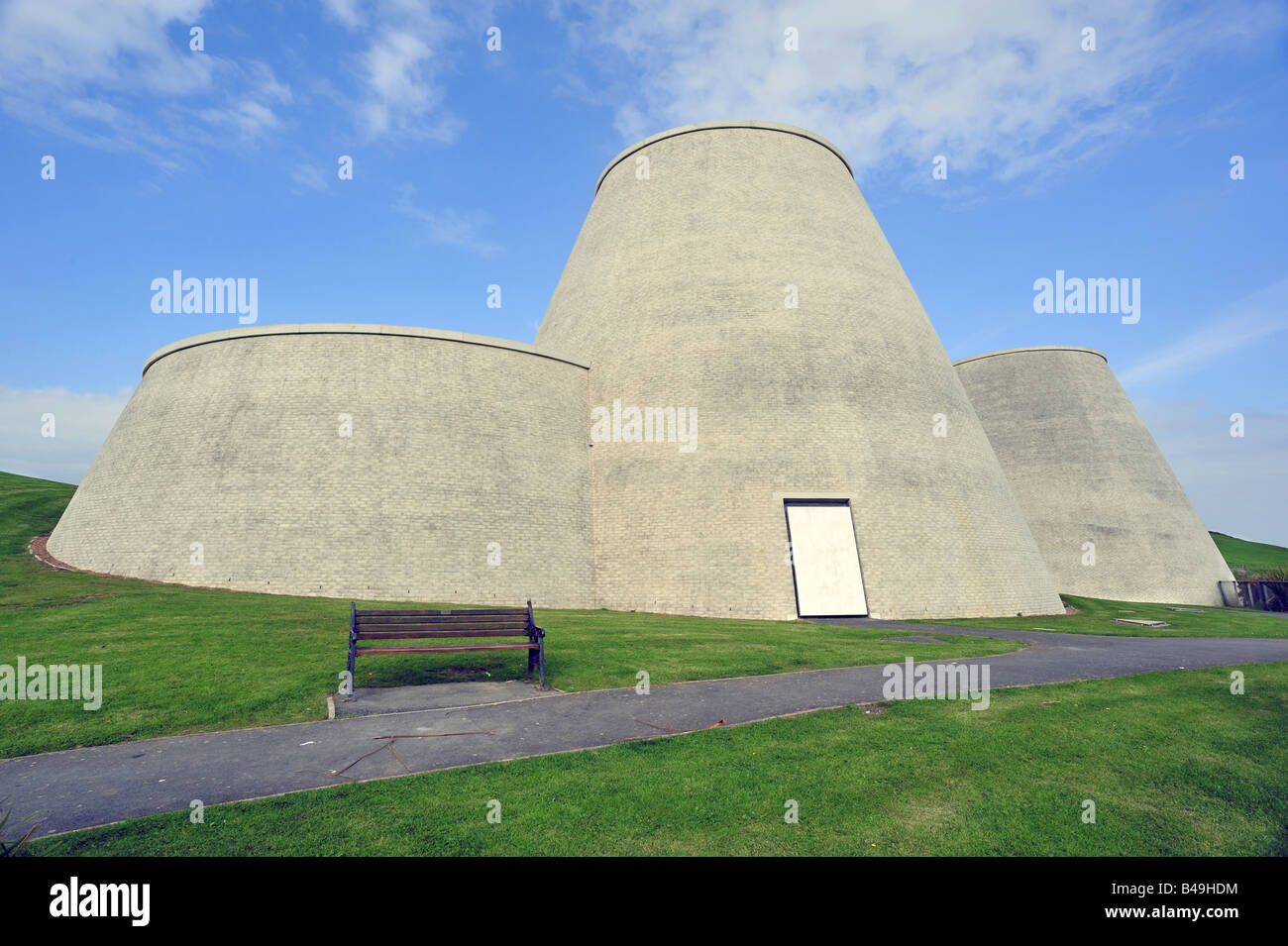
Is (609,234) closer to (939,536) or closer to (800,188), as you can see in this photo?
(800,188)

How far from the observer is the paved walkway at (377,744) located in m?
5.53

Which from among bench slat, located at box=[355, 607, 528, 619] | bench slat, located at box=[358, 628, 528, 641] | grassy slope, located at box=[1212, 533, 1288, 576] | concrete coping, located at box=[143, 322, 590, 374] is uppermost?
concrete coping, located at box=[143, 322, 590, 374]

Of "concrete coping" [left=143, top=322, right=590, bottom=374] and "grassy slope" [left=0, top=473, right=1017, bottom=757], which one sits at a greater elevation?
"concrete coping" [left=143, top=322, right=590, bottom=374]

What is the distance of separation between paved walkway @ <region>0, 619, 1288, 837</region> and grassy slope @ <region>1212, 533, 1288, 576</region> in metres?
64.9

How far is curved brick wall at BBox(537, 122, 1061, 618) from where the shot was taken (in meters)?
23.2

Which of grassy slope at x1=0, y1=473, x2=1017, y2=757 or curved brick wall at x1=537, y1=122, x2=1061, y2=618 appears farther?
curved brick wall at x1=537, y1=122, x2=1061, y2=618

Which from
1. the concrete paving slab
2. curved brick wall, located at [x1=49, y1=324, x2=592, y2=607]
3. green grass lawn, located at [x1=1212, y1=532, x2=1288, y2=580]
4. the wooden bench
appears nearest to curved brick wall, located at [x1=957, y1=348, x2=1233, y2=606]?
green grass lawn, located at [x1=1212, y1=532, x2=1288, y2=580]

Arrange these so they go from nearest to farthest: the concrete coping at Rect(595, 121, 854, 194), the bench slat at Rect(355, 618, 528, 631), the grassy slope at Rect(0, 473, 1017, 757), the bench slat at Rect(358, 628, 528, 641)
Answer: the grassy slope at Rect(0, 473, 1017, 757) → the bench slat at Rect(358, 628, 528, 641) → the bench slat at Rect(355, 618, 528, 631) → the concrete coping at Rect(595, 121, 854, 194)

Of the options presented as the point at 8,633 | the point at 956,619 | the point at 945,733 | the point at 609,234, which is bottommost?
the point at 956,619

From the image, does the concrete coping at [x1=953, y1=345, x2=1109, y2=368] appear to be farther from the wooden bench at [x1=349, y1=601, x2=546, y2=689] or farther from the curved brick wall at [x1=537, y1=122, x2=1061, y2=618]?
the wooden bench at [x1=349, y1=601, x2=546, y2=689]

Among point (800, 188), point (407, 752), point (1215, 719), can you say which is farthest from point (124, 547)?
point (800, 188)

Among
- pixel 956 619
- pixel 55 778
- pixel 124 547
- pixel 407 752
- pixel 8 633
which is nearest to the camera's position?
pixel 55 778
